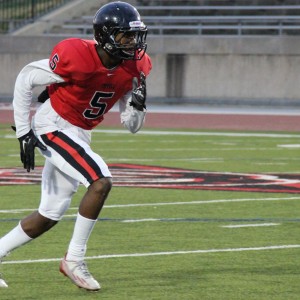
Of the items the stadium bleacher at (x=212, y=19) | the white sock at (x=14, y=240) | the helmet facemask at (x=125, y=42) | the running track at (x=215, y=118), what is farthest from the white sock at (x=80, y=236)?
the stadium bleacher at (x=212, y=19)

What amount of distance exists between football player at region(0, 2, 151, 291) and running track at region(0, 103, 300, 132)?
1448 centimetres

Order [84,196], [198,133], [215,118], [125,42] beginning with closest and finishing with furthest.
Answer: [84,196] → [125,42] → [198,133] → [215,118]

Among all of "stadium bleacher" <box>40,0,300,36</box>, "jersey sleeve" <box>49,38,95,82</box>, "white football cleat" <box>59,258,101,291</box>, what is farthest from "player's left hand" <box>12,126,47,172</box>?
"stadium bleacher" <box>40,0,300,36</box>

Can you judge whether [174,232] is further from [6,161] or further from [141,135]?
[141,135]

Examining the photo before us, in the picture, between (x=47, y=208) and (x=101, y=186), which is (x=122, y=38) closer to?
(x=101, y=186)

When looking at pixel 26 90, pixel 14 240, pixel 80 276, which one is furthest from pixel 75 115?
pixel 80 276

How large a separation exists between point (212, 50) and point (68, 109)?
21116mm

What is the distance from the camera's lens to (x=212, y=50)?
27922 millimetres

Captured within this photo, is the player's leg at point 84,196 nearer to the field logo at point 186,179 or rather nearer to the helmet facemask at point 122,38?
the helmet facemask at point 122,38

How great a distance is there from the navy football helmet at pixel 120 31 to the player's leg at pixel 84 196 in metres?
0.63

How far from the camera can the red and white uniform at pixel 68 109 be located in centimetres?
686

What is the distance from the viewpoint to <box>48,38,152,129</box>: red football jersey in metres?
6.88

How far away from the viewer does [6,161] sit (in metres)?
15.1

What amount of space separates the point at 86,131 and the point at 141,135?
12.6 meters
